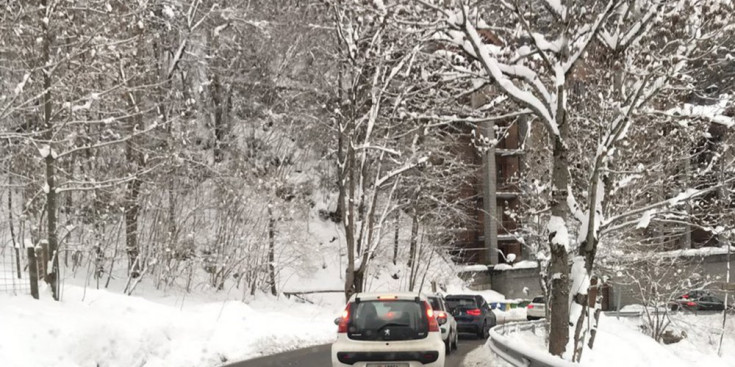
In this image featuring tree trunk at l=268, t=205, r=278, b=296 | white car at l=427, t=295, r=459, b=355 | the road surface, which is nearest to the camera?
the road surface

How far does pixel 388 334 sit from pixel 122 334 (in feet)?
20.3

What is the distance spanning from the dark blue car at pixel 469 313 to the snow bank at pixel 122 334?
22.0 ft

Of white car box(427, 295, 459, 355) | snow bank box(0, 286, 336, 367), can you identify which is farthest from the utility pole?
snow bank box(0, 286, 336, 367)

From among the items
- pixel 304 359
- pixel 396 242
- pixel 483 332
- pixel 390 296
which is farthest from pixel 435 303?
pixel 396 242

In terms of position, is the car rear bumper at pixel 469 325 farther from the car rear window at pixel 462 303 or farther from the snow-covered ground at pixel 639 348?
the snow-covered ground at pixel 639 348

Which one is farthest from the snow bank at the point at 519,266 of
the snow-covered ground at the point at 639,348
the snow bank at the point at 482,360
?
Result: the snow bank at the point at 482,360

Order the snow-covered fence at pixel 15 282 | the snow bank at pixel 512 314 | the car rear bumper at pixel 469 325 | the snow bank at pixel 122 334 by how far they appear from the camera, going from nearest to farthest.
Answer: the snow bank at pixel 122 334 → the snow-covered fence at pixel 15 282 → the car rear bumper at pixel 469 325 → the snow bank at pixel 512 314

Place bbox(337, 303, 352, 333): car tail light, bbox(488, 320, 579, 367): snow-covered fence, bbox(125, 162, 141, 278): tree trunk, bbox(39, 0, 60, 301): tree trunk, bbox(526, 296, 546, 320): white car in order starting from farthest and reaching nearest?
bbox(526, 296, 546, 320): white car, bbox(125, 162, 141, 278): tree trunk, bbox(39, 0, 60, 301): tree trunk, bbox(337, 303, 352, 333): car tail light, bbox(488, 320, 579, 367): snow-covered fence

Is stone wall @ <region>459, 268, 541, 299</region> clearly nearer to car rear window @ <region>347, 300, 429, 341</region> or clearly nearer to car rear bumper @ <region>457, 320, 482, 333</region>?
car rear bumper @ <region>457, 320, 482, 333</region>

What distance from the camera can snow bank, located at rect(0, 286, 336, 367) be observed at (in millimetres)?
12651

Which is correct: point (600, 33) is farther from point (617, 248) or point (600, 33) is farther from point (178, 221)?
point (178, 221)

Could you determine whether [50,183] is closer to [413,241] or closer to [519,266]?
[413,241]

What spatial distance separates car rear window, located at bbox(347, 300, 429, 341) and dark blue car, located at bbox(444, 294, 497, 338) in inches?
582

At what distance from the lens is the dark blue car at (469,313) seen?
25844 mm
